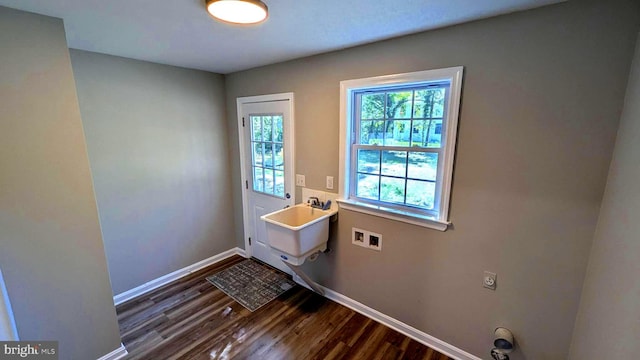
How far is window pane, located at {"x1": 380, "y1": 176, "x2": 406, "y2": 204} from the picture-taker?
6.85ft

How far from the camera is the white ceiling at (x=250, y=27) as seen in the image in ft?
4.47

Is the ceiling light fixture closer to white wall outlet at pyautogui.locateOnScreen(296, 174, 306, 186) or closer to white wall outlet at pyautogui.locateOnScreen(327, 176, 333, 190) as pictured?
white wall outlet at pyautogui.locateOnScreen(327, 176, 333, 190)

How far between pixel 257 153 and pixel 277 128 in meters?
0.48

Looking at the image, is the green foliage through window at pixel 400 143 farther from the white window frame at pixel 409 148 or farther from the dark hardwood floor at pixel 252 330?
the dark hardwood floor at pixel 252 330

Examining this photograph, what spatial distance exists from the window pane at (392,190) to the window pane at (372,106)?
1.74 feet

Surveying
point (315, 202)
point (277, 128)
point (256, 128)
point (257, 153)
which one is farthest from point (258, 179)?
point (315, 202)

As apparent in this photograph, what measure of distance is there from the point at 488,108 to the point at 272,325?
92.8 inches

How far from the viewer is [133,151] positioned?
2506mm

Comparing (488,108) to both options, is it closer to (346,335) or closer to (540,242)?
(540,242)

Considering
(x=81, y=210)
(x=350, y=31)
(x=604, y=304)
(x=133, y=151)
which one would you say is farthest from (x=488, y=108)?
(x=133, y=151)

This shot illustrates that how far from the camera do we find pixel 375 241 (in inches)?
87.3

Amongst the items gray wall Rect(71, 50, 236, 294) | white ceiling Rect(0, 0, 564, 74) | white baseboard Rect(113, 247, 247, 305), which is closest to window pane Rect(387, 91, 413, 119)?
white ceiling Rect(0, 0, 564, 74)

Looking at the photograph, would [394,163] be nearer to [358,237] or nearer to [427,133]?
[427,133]

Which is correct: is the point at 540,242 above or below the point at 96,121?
below
